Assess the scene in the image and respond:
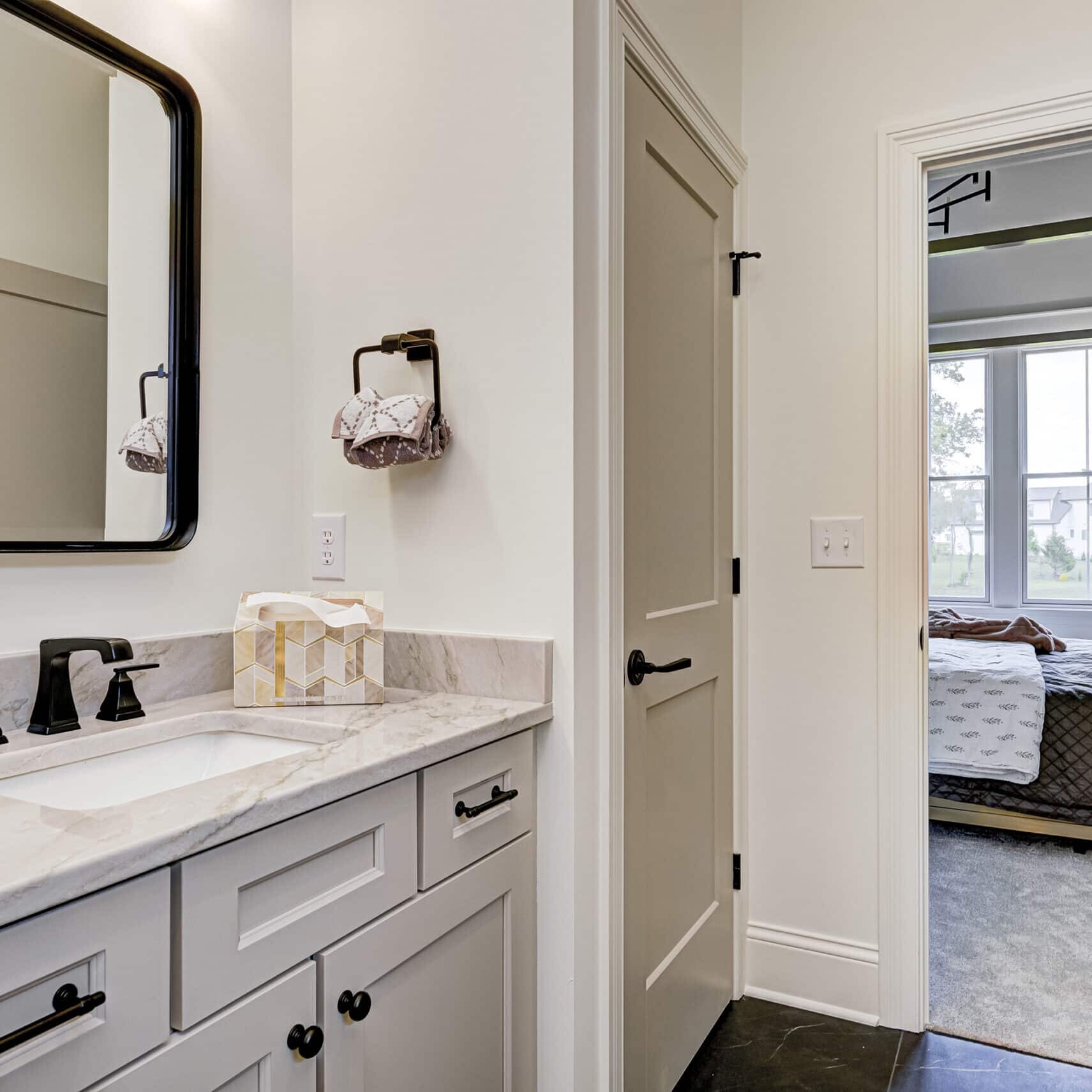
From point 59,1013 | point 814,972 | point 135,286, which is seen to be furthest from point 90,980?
point 814,972

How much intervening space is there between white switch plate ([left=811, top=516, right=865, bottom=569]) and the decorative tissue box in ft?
3.80

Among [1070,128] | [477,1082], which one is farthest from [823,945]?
[1070,128]

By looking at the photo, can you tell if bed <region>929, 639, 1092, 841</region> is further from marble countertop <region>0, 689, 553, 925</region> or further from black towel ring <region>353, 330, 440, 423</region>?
black towel ring <region>353, 330, 440, 423</region>

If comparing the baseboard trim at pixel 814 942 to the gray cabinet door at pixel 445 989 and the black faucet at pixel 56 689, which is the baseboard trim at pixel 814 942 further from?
the black faucet at pixel 56 689

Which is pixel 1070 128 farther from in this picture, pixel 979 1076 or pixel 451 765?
pixel 979 1076

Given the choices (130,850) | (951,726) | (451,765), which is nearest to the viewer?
(130,850)

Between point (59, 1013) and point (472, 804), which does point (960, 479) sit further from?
point (59, 1013)

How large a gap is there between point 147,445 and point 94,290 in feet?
0.84

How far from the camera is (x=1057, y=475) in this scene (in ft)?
18.8

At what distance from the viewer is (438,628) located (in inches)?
61.2

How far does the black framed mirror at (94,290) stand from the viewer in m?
1.25

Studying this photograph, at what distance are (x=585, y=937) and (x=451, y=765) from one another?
1.52 feet

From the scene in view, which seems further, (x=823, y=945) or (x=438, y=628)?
(x=823, y=945)

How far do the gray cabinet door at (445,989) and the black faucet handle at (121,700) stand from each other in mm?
509
